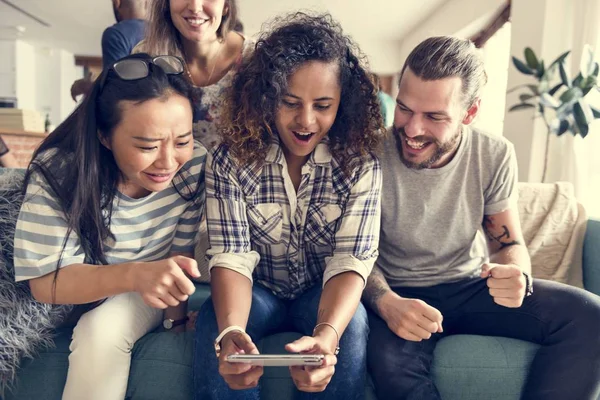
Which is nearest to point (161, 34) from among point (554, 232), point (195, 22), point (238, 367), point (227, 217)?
point (195, 22)

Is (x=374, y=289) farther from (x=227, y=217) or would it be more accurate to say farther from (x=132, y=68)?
(x=132, y=68)

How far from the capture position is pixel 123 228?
4.05 ft

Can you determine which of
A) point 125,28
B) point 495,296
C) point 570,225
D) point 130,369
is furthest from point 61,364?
point 570,225

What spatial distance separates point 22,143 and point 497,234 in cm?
355

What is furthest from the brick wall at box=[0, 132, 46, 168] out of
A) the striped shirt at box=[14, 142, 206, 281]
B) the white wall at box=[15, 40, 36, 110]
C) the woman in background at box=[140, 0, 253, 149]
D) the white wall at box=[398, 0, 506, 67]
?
the white wall at box=[15, 40, 36, 110]

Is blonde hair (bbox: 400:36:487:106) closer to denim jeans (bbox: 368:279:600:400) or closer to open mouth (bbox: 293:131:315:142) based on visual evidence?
open mouth (bbox: 293:131:315:142)

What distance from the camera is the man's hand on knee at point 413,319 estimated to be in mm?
1148

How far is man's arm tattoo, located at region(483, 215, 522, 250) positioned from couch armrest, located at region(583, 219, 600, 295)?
429 millimetres

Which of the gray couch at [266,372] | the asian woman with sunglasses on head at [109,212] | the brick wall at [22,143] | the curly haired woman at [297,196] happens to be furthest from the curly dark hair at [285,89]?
the brick wall at [22,143]

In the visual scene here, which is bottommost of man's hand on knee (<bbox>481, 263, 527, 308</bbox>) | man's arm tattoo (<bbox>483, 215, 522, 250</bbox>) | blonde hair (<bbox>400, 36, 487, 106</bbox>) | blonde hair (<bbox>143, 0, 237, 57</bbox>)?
man's hand on knee (<bbox>481, 263, 527, 308</bbox>)

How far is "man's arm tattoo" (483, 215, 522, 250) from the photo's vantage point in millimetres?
1407

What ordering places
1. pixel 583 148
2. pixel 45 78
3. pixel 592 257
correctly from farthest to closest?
pixel 45 78 → pixel 583 148 → pixel 592 257

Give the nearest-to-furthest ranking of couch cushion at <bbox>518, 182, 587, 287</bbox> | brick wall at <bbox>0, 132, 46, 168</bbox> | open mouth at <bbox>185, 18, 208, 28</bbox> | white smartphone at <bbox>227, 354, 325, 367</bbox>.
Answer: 1. white smartphone at <bbox>227, 354, 325, 367</bbox>
2. open mouth at <bbox>185, 18, 208, 28</bbox>
3. couch cushion at <bbox>518, 182, 587, 287</bbox>
4. brick wall at <bbox>0, 132, 46, 168</bbox>

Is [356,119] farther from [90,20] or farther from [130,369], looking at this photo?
[90,20]
